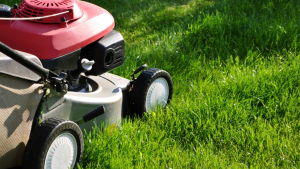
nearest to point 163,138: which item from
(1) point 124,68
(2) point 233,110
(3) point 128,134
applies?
(3) point 128,134

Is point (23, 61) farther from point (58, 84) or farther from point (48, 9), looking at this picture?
point (48, 9)

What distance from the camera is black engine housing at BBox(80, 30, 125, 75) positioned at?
2.10 meters

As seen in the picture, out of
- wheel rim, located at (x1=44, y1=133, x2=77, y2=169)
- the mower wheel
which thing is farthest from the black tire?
the mower wheel

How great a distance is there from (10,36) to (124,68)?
1060 mm

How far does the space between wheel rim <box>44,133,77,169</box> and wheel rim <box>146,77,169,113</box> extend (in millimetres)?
627

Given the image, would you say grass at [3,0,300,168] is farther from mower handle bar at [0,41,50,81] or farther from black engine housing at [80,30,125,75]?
mower handle bar at [0,41,50,81]

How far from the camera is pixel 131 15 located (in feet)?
12.8

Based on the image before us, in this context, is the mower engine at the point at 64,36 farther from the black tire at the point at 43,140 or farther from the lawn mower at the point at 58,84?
the black tire at the point at 43,140

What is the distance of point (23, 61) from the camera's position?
161 centimetres

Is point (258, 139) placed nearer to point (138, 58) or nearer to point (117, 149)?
point (117, 149)

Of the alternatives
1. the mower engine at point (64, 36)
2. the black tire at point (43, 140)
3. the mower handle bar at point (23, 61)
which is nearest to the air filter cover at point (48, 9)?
the mower engine at point (64, 36)

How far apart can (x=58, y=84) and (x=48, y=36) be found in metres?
0.24

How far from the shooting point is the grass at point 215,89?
2.08 meters

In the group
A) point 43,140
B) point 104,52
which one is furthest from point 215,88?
point 43,140
